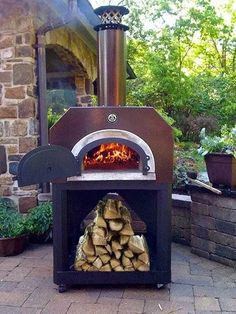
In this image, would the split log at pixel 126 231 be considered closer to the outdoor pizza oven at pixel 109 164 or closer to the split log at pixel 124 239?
the split log at pixel 124 239

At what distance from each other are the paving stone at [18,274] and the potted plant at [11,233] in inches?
13.7

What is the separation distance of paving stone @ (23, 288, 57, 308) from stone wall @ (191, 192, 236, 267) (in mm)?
1298

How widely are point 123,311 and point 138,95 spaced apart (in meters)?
6.90

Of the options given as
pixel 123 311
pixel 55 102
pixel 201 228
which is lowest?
pixel 123 311

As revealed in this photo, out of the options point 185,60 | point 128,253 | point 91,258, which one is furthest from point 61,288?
point 185,60

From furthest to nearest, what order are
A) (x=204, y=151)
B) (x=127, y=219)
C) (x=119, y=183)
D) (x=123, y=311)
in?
1. (x=204, y=151)
2. (x=127, y=219)
3. (x=119, y=183)
4. (x=123, y=311)

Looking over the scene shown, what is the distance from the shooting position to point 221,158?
3.09 metres

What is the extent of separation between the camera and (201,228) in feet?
10.9

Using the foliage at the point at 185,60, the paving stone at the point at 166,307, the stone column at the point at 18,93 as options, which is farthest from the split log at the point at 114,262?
the foliage at the point at 185,60

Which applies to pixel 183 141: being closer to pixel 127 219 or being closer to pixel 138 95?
pixel 138 95

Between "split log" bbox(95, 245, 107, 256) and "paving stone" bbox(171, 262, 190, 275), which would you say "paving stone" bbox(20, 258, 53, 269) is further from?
"paving stone" bbox(171, 262, 190, 275)

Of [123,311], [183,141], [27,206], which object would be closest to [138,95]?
[183,141]

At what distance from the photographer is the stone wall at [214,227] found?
3084 millimetres

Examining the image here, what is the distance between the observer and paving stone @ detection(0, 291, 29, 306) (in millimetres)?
2494
